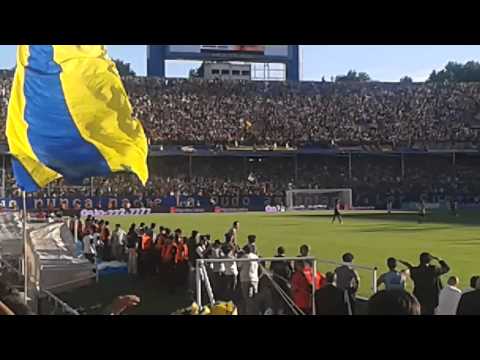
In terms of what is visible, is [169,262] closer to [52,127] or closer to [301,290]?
[301,290]

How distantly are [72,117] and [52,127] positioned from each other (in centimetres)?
28

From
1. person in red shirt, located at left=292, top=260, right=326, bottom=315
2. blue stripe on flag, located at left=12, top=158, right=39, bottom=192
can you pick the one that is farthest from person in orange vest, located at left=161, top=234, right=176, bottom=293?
person in red shirt, located at left=292, top=260, right=326, bottom=315

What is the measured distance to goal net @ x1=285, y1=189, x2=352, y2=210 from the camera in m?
50.6

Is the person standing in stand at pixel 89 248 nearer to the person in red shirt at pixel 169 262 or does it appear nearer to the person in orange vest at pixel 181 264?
the person in red shirt at pixel 169 262

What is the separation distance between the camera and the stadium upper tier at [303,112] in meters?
60.0

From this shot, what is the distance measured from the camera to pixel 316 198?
2044 inches

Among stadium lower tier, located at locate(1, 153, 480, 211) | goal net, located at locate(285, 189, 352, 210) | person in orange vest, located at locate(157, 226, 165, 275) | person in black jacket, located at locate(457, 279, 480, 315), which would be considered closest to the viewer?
person in black jacket, located at locate(457, 279, 480, 315)

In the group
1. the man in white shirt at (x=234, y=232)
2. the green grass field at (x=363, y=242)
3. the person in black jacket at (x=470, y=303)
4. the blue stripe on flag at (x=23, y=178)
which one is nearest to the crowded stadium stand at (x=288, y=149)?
the green grass field at (x=363, y=242)

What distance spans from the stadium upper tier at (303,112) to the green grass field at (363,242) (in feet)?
82.3

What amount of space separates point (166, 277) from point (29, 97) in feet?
19.5

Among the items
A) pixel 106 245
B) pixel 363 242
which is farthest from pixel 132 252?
pixel 363 242

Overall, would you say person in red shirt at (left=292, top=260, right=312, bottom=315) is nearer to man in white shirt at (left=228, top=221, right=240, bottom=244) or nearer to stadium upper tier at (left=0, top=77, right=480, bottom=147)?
man in white shirt at (left=228, top=221, right=240, bottom=244)

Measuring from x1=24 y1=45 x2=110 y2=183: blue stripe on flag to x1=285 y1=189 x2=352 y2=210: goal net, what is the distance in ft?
137

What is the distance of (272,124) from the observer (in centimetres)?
6206
